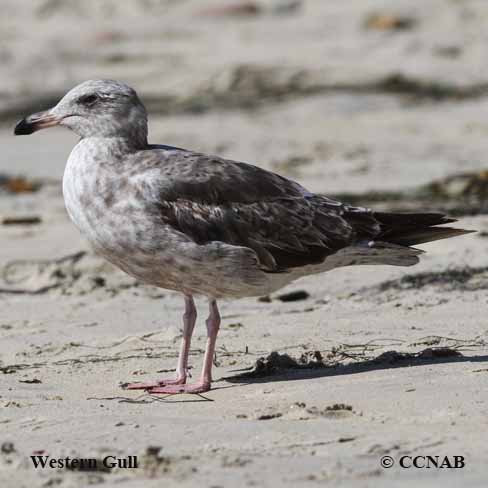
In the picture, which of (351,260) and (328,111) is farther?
(328,111)

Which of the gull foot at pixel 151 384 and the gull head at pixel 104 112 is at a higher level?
the gull head at pixel 104 112

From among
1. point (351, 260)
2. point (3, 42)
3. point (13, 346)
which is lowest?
point (13, 346)

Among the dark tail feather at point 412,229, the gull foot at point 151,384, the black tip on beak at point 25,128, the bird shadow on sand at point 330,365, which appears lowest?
the gull foot at point 151,384

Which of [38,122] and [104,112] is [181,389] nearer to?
[104,112]

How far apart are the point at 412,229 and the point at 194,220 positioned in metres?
1.11

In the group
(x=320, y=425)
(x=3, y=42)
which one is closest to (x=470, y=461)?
(x=320, y=425)

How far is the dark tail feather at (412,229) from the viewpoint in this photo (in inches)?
250

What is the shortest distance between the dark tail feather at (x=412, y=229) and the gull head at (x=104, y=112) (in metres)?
1.23

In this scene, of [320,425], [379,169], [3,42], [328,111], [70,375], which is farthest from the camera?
[3,42]

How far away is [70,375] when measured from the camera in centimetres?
617

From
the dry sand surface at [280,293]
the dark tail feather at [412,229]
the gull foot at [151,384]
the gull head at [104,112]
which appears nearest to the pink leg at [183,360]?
the gull foot at [151,384]

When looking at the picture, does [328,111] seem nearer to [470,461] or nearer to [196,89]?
[196,89]

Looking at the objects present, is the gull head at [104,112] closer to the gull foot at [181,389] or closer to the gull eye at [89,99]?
the gull eye at [89,99]

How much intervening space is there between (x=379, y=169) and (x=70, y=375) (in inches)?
217
